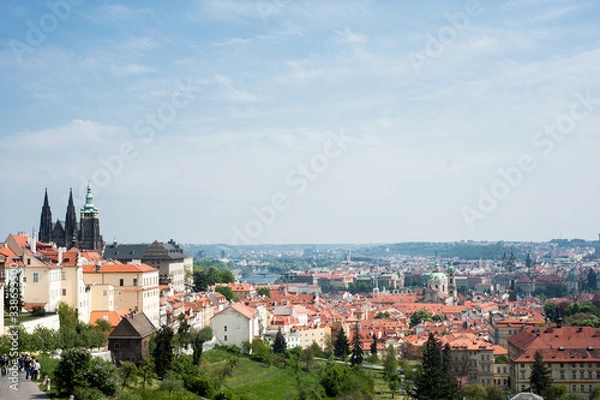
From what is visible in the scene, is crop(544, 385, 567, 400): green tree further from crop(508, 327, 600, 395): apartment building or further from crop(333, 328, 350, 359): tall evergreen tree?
crop(333, 328, 350, 359): tall evergreen tree

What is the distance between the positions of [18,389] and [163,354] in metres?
12.1

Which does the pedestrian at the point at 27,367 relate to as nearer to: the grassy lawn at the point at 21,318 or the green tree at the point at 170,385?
the grassy lawn at the point at 21,318

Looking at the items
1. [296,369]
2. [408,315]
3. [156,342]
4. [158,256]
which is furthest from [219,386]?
[408,315]

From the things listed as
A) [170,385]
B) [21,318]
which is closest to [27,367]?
[170,385]

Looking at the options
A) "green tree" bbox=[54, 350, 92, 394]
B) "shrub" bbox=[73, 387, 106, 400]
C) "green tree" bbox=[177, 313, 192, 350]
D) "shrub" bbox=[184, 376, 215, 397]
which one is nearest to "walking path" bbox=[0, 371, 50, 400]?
"green tree" bbox=[54, 350, 92, 394]

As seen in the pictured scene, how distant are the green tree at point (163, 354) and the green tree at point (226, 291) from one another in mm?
44974

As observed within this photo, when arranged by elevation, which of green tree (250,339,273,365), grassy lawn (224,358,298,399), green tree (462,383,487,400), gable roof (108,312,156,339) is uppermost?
gable roof (108,312,156,339)

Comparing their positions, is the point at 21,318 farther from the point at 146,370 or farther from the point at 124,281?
the point at 124,281

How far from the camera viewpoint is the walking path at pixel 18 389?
24411 millimetres

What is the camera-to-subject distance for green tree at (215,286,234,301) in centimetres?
8331

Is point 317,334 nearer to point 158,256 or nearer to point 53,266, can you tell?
point 158,256

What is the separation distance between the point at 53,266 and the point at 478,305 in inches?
4128

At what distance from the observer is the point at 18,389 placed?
25281 millimetres

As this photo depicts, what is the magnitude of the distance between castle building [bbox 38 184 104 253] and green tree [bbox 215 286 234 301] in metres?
13.3
